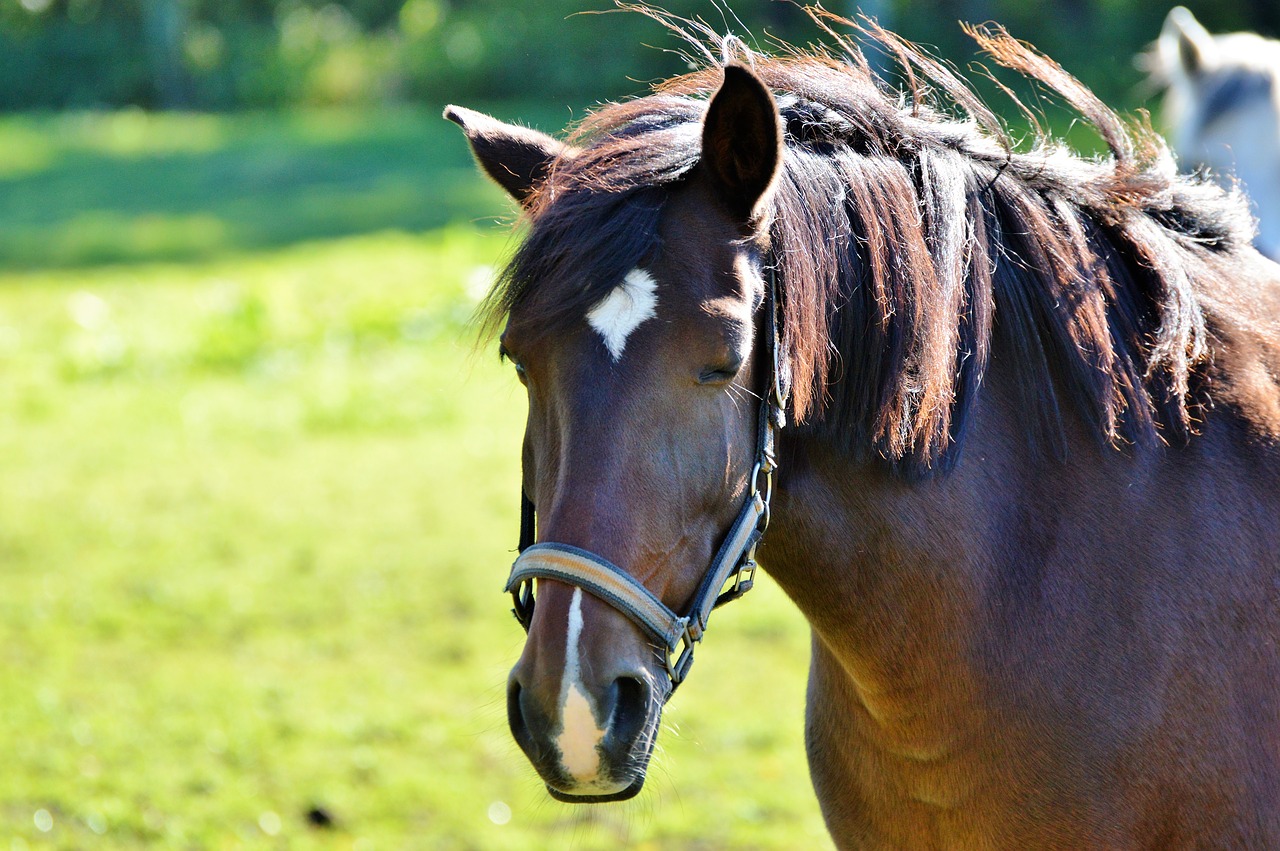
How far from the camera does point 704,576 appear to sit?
5.55 feet

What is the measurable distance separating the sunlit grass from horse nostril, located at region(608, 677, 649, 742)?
0.32 meters

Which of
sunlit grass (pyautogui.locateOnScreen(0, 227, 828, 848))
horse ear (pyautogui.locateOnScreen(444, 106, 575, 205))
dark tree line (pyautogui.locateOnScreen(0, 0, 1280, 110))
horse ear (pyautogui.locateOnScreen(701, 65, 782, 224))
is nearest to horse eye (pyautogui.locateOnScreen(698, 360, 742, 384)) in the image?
horse ear (pyautogui.locateOnScreen(701, 65, 782, 224))

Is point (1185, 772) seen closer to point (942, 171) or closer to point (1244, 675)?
point (1244, 675)

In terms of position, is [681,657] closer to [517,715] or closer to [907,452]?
[517,715]

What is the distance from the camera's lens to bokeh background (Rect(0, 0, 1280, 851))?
408cm

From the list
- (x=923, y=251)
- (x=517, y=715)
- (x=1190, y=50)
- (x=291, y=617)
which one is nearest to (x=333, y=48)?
(x=1190, y=50)

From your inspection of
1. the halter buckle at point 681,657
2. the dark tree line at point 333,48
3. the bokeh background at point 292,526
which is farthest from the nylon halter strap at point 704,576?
the dark tree line at point 333,48

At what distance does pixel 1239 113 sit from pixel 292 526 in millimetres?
5509

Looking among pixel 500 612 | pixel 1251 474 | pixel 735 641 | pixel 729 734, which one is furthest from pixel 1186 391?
pixel 500 612

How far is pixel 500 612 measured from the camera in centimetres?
560

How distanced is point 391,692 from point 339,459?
2962 millimetres

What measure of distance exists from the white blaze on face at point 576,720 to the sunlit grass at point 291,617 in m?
0.32

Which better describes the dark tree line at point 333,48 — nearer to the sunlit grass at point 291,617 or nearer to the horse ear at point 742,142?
the sunlit grass at point 291,617

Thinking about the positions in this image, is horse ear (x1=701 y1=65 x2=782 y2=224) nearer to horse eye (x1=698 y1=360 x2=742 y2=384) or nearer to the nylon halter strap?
the nylon halter strap
